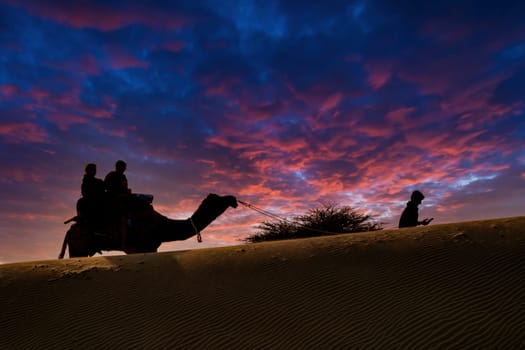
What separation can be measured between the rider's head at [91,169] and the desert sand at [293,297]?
12.4ft

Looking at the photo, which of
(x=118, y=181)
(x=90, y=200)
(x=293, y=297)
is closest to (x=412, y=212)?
(x=293, y=297)

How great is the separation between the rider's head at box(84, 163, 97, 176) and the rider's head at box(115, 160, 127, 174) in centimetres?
56

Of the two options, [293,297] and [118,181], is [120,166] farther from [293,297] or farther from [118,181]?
[293,297]

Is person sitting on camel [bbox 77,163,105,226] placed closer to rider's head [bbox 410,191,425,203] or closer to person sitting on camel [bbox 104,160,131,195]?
person sitting on camel [bbox 104,160,131,195]

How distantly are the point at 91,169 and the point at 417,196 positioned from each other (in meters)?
8.83

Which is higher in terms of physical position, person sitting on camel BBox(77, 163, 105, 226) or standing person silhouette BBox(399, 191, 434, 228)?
person sitting on camel BBox(77, 163, 105, 226)

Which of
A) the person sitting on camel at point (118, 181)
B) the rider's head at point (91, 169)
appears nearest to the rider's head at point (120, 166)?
the person sitting on camel at point (118, 181)

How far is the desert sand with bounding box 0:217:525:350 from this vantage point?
13.5 feet

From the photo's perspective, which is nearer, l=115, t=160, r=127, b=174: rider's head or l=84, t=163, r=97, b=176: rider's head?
l=84, t=163, r=97, b=176: rider's head

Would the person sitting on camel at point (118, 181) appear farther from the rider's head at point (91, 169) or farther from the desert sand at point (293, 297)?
the desert sand at point (293, 297)

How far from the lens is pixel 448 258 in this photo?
558 cm

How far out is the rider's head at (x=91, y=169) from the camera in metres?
10.2

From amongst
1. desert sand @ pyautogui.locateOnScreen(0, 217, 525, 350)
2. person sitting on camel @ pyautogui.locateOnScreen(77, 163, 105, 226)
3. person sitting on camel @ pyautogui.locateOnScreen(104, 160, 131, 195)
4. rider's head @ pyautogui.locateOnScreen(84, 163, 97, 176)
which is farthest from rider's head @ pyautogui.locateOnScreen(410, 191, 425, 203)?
rider's head @ pyautogui.locateOnScreen(84, 163, 97, 176)

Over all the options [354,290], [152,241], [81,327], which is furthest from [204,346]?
[152,241]
